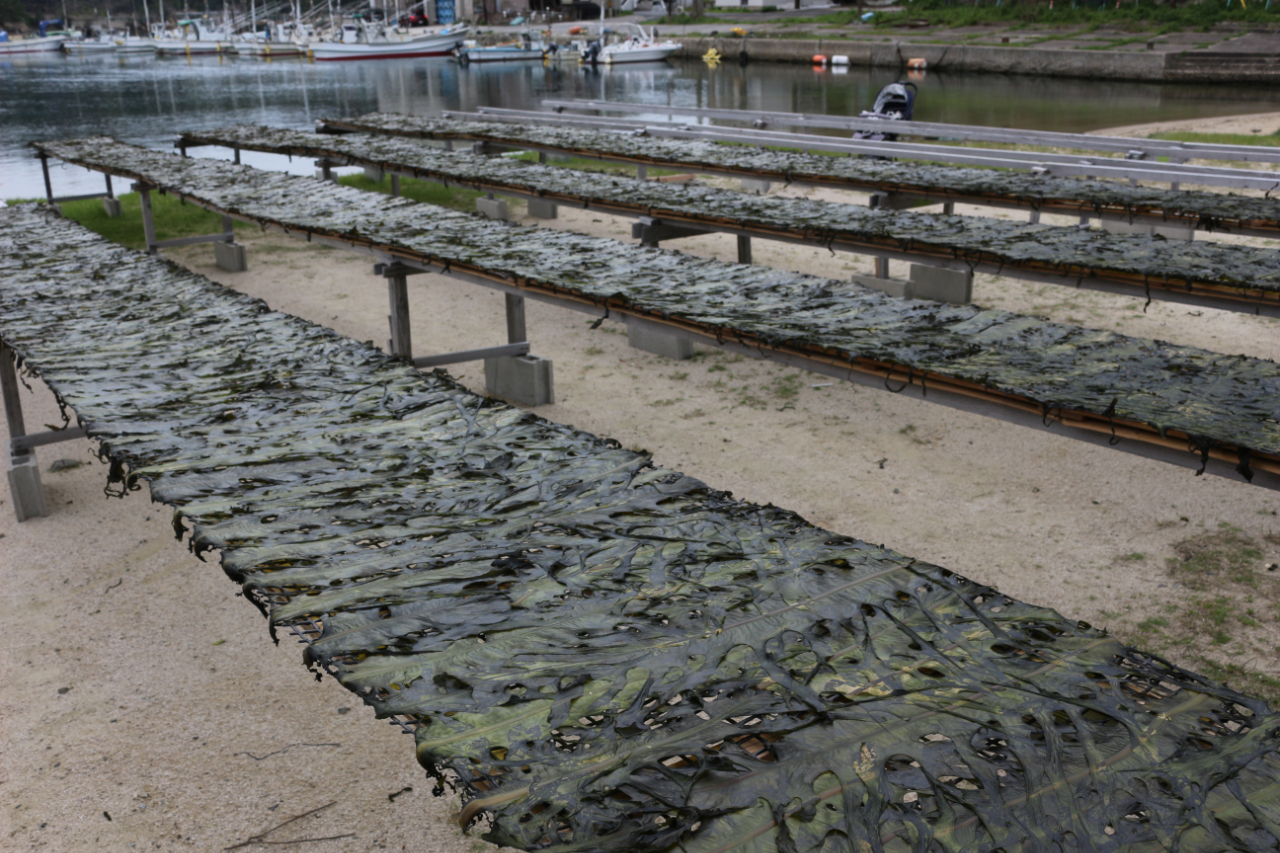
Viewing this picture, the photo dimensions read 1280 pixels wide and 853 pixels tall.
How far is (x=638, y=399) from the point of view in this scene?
6035 millimetres

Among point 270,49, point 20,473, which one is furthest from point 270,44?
point 20,473

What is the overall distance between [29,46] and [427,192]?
71.9m

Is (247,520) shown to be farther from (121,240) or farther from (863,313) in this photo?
(121,240)

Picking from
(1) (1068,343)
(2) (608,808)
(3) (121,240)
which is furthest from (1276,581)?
(3) (121,240)

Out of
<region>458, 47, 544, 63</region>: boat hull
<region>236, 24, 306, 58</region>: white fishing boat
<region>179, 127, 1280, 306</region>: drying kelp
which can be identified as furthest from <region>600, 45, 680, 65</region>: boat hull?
<region>179, 127, 1280, 306</region>: drying kelp

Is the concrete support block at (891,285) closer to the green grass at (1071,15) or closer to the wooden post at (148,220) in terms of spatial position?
the wooden post at (148,220)

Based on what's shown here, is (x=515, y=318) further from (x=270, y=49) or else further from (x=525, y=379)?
(x=270, y=49)

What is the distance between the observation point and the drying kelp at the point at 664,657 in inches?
68.1

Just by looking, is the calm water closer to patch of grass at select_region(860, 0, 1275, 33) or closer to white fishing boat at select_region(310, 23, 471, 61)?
white fishing boat at select_region(310, 23, 471, 61)

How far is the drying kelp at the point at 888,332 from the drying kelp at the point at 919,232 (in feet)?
2.97

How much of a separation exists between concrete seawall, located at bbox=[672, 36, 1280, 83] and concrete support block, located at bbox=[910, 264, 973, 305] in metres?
26.2

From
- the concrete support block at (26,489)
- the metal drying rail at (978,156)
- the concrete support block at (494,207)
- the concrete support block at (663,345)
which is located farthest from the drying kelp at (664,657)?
the concrete support block at (494,207)

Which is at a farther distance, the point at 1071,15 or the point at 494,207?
the point at 1071,15

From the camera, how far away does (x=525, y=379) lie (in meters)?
5.95
